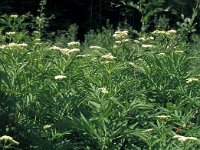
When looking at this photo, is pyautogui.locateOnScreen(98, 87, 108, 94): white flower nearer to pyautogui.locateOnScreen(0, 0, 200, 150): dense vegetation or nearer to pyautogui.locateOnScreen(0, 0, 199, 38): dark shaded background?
pyautogui.locateOnScreen(0, 0, 200, 150): dense vegetation

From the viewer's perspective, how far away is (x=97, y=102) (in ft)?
12.9

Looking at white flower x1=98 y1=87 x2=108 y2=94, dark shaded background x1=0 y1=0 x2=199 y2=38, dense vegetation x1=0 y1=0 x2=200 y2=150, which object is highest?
white flower x1=98 y1=87 x2=108 y2=94

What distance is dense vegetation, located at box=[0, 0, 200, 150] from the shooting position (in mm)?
3779

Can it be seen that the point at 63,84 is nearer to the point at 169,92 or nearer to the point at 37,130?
the point at 37,130

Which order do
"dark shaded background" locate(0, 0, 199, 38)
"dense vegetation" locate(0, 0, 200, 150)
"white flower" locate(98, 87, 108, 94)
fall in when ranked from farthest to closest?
"dark shaded background" locate(0, 0, 199, 38)
"white flower" locate(98, 87, 108, 94)
"dense vegetation" locate(0, 0, 200, 150)

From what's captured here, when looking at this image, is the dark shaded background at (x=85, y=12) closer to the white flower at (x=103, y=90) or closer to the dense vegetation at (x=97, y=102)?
the dense vegetation at (x=97, y=102)

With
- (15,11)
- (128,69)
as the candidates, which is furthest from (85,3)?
(128,69)

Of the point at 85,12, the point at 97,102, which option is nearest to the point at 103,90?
the point at 97,102

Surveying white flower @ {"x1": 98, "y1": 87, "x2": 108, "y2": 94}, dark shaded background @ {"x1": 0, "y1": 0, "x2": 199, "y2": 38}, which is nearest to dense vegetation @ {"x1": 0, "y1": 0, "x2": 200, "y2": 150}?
white flower @ {"x1": 98, "y1": 87, "x2": 108, "y2": 94}

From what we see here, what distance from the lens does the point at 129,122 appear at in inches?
161

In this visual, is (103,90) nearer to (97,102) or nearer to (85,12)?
(97,102)

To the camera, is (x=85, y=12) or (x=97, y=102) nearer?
(x=97, y=102)

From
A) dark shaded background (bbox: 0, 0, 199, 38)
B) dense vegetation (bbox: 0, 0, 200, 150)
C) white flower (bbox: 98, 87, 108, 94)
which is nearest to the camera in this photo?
dense vegetation (bbox: 0, 0, 200, 150)

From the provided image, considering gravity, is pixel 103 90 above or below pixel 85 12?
above
